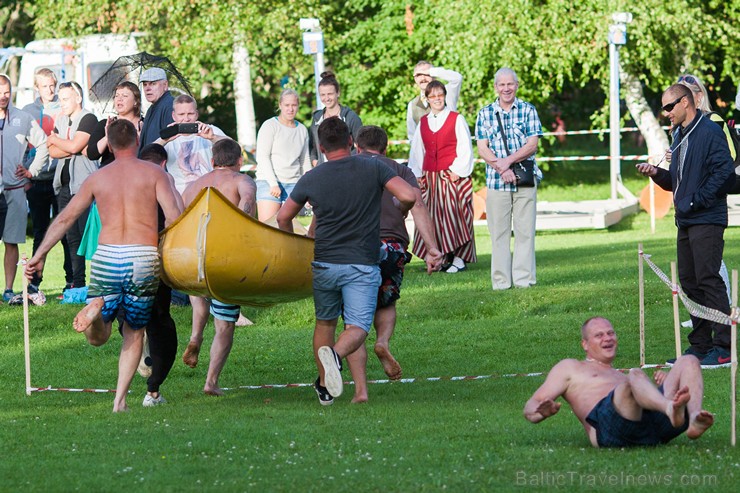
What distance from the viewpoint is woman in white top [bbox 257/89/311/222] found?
605 inches

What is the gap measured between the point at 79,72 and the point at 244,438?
2157 centimetres

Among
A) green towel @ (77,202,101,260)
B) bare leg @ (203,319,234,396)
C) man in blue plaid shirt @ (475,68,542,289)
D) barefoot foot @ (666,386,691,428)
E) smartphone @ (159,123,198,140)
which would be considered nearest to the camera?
barefoot foot @ (666,386,691,428)

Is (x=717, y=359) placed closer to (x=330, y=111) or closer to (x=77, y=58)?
(x=330, y=111)

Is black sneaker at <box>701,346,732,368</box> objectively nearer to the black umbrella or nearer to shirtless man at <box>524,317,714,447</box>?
shirtless man at <box>524,317,714,447</box>

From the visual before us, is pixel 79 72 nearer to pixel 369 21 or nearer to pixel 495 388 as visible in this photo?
pixel 369 21

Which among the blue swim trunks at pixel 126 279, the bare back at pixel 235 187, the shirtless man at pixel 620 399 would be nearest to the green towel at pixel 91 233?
the bare back at pixel 235 187

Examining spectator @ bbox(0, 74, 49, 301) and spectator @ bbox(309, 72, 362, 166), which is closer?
spectator @ bbox(0, 74, 49, 301)

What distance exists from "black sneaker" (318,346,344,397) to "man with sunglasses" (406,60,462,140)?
8000 millimetres

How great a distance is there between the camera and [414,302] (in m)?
14.5

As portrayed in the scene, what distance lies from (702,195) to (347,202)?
9.14ft

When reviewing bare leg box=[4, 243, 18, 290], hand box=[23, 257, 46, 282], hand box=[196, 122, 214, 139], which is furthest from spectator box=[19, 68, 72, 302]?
hand box=[23, 257, 46, 282]

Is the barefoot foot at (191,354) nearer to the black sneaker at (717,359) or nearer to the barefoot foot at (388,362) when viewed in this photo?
the barefoot foot at (388,362)

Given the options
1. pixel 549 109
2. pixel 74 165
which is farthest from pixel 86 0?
pixel 74 165

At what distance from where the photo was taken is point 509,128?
49.3 ft
